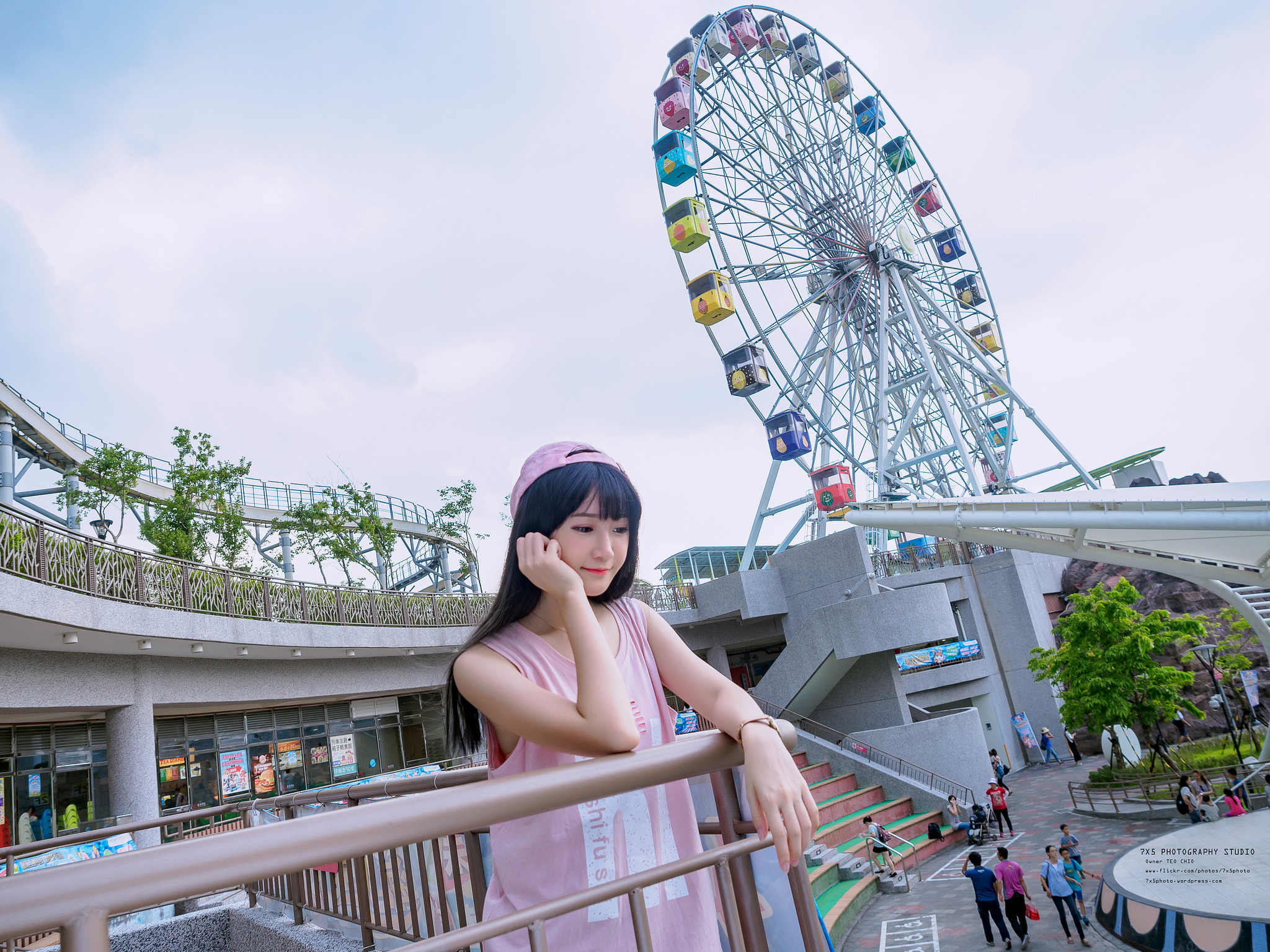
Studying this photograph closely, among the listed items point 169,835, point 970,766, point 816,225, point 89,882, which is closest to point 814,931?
point 89,882

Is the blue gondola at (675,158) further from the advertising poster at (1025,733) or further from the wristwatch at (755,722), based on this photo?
the wristwatch at (755,722)

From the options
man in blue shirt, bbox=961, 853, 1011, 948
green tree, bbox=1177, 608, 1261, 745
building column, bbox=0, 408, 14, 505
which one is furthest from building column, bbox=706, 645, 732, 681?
building column, bbox=0, 408, 14, 505

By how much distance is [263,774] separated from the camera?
55.8ft

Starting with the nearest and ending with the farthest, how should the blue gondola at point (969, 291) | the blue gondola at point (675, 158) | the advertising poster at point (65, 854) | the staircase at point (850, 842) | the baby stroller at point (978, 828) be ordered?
1. the advertising poster at point (65, 854)
2. the staircase at point (850, 842)
3. the baby stroller at point (978, 828)
4. the blue gondola at point (675, 158)
5. the blue gondola at point (969, 291)

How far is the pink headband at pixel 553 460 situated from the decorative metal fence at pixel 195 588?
10.8ft

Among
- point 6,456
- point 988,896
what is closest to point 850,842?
point 988,896

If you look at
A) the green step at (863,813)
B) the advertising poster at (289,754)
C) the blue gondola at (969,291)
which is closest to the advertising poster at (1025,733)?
the green step at (863,813)

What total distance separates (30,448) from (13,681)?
12874 millimetres

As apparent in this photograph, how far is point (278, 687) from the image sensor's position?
15781 mm

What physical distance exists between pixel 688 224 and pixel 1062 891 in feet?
47.6

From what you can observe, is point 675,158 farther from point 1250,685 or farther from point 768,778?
point 768,778

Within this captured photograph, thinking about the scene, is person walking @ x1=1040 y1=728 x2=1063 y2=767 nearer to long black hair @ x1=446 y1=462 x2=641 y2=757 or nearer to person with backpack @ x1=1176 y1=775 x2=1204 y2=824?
person with backpack @ x1=1176 y1=775 x2=1204 y2=824

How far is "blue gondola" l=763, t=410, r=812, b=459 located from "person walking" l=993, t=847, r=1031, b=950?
1151cm

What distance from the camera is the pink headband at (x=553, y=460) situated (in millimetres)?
1767
